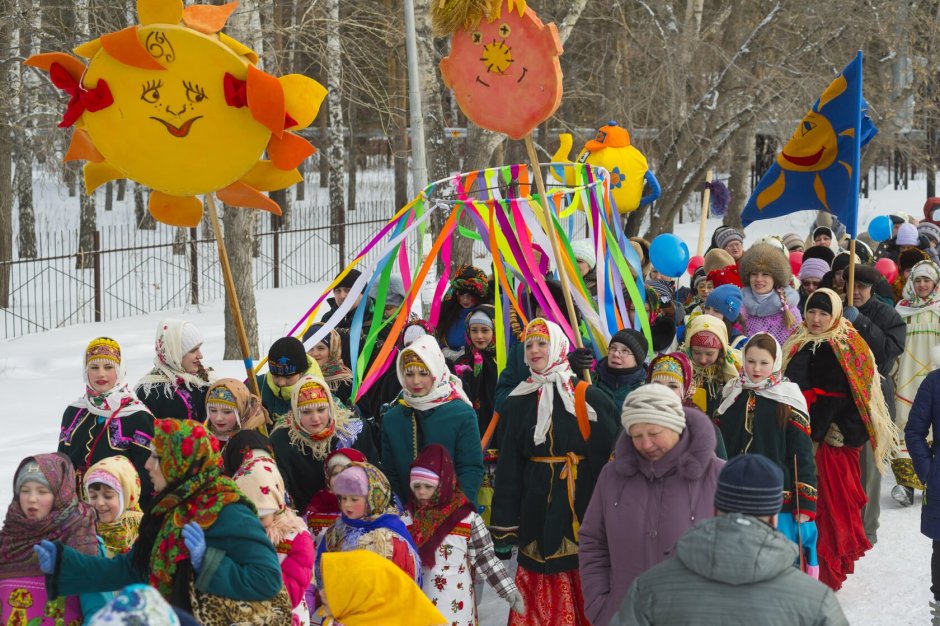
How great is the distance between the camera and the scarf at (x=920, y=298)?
8.79m

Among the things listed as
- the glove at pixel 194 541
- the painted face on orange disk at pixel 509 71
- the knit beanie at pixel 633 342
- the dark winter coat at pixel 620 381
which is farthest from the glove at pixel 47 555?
the painted face on orange disk at pixel 509 71

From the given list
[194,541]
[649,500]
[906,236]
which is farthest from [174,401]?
[906,236]

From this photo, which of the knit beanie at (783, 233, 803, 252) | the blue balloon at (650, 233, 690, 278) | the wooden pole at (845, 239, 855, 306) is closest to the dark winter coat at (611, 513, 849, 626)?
the wooden pole at (845, 239, 855, 306)

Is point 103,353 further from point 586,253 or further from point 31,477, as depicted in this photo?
point 586,253

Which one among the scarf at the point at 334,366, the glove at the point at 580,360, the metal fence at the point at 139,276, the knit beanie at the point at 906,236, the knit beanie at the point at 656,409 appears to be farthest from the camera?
the metal fence at the point at 139,276

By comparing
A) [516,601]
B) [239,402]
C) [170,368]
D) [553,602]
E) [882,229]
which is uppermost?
[882,229]

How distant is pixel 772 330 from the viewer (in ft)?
27.4

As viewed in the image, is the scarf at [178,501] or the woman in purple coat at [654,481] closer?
the scarf at [178,501]

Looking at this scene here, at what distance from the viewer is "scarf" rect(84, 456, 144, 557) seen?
4871 mm

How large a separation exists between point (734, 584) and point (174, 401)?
156 inches

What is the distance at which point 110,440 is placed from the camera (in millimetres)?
5898

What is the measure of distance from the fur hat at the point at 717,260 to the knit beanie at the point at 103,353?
16.3 ft

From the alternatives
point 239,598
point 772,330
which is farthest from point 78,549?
point 772,330

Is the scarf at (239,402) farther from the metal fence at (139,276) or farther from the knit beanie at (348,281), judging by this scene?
the metal fence at (139,276)
